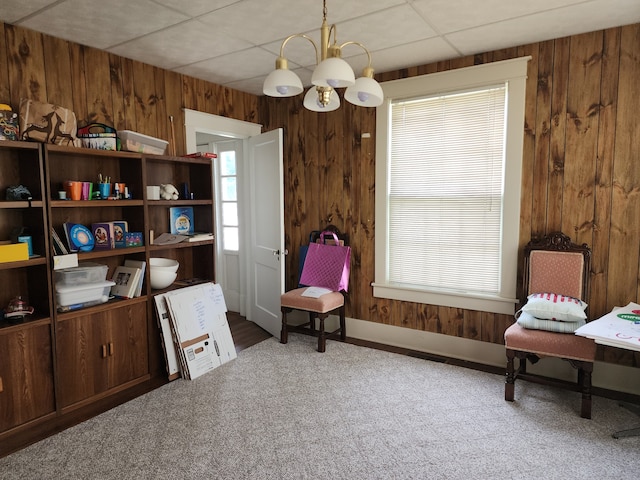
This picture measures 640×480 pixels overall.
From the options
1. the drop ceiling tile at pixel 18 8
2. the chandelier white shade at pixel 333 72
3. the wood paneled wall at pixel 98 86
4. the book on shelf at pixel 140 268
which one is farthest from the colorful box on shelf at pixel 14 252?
the chandelier white shade at pixel 333 72

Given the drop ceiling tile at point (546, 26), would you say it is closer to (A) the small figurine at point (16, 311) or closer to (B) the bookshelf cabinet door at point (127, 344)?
(B) the bookshelf cabinet door at point (127, 344)

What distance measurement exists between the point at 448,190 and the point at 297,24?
176 cm

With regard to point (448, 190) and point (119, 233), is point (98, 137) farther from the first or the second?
point (448, 190)

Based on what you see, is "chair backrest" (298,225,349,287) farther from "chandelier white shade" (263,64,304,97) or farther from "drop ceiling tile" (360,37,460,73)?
"chandelier white shade" (263,64,304,97)

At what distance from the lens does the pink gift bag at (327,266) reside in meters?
3.88

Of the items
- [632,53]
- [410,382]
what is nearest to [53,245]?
[410,382]

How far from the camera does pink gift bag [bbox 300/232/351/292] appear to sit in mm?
3875

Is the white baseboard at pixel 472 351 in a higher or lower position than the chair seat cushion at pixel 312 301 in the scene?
lower

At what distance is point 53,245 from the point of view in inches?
→ 103

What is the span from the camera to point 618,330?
92.3 inches

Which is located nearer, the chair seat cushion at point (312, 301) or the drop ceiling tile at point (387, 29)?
the drop ceiling tile at point (387, 29)

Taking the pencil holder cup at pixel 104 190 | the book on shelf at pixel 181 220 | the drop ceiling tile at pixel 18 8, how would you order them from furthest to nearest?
the book on shelf at pixel 181 220
the pencil holder cup at pixel 104 190
the drop ceiling tile at pixel 18 8

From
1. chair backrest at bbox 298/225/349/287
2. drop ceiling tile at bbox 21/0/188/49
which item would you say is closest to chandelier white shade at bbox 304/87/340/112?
drop ceiling tile at bbox 21/0/188/49

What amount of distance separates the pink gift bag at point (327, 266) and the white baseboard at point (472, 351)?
1.56 ft
